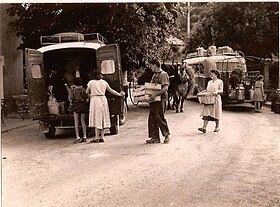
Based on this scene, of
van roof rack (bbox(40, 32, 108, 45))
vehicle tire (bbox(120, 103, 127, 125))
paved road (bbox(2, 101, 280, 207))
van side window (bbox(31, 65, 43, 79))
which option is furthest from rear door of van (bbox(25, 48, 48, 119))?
paved road (bbox(2, 101, 280, 207))

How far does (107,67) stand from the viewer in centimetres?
460

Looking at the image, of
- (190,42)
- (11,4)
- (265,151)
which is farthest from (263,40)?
(11,4)

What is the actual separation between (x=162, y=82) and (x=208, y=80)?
1.17 ft

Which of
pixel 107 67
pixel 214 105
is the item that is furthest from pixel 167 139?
pixel 107 67

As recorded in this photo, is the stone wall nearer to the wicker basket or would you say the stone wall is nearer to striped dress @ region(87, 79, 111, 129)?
striped dress @ region(87, 79, 111, 129)

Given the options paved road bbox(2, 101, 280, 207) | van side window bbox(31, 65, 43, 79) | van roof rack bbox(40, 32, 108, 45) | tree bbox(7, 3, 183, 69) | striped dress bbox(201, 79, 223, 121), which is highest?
tree bbox(7, 3, 183, 69)

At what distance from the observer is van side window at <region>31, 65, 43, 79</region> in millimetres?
4355

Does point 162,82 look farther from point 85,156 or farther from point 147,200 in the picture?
point 147,200

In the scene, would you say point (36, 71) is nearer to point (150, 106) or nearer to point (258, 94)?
point (150, 106)

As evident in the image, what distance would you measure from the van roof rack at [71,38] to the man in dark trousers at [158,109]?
55cm

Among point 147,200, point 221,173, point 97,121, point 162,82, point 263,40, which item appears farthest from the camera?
point 97,121

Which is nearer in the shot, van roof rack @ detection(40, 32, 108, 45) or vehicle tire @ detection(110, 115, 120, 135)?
van roof rack @ detection(40, 32, 108, 45)

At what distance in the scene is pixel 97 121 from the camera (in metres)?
4.43

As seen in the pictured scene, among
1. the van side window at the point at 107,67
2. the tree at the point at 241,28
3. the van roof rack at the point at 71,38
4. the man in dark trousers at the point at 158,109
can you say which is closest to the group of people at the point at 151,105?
the man in dark trousers at the point at 158,109
